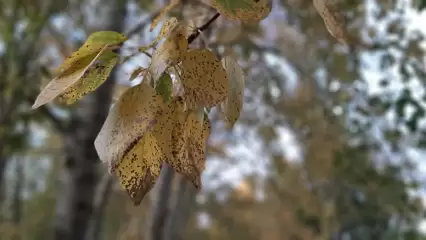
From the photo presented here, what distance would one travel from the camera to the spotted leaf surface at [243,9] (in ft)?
1.34

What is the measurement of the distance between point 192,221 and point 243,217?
114cm

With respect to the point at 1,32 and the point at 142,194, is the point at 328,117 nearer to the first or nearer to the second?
the point at 1,32

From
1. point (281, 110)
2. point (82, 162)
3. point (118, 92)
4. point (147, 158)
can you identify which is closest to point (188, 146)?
point (147, 158)

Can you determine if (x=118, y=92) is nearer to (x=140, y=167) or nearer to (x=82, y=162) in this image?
(x=82, y=162)

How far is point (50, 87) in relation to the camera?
40cm

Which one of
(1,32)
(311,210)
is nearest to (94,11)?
(1,32)

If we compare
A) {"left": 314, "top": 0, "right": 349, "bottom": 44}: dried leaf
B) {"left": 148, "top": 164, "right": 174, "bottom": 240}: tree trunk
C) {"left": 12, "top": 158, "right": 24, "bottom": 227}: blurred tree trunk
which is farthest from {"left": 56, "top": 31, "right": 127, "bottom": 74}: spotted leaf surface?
{"left": 12, "top": 158, "right": 24, "bottom": 227}: blurred tree trunk

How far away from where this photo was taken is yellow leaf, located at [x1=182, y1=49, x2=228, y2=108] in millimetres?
409

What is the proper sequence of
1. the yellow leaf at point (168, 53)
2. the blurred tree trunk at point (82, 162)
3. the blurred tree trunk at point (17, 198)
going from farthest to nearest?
1. the blurred tree trunk at point (17, 198)
2. the blurred tree trunk at point (82, 162)
3. the yellow leaf at point (168, 53)

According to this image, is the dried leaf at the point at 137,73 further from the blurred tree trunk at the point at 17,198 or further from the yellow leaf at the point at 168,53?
the blurred tree trunk at the point at 17,198

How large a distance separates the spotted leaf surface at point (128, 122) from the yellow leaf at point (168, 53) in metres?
0.02

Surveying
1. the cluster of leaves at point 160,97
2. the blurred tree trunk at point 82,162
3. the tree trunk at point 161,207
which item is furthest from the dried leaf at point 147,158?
the blurred tree trunk at point 82,162

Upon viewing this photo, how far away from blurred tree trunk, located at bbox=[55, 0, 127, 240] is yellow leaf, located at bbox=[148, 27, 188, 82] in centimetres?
147

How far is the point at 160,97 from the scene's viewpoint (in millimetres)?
410
